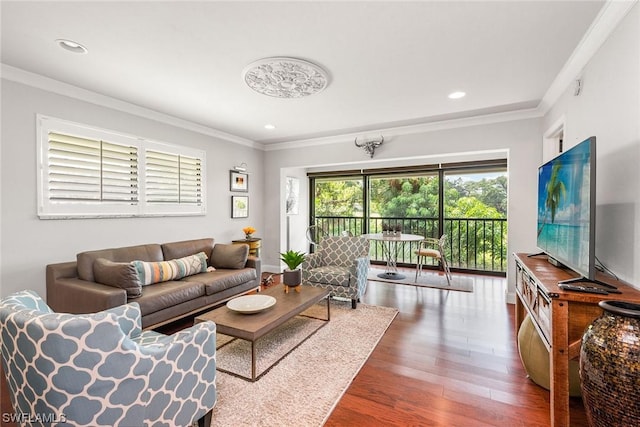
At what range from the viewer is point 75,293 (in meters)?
2.57

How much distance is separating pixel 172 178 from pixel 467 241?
17.6 feet

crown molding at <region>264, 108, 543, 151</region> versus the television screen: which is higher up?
crown molding at <region>264, 108, 543, 151</region>

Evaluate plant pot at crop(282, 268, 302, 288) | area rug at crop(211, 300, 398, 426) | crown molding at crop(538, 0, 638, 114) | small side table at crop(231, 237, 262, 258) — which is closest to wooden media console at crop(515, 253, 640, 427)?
area rug at crop(211, 300, 398, 426)

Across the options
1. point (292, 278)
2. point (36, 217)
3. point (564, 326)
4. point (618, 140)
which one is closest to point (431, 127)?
point (618, 140)

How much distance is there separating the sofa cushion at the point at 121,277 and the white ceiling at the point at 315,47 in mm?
1813

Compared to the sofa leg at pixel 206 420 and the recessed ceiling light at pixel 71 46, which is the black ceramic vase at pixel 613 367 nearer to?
the sofa leg at pixel 206 420

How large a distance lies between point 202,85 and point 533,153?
4.11m

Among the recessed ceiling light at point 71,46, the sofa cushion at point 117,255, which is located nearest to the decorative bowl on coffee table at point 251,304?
the sofa cushion at point 117,255

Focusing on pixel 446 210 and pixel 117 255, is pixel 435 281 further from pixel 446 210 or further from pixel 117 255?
pixel 117 255

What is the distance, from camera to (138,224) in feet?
12.1

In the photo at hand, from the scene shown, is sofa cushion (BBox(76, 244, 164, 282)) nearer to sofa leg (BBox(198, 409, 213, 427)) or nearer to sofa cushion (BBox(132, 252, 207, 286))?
sofa cushion (BBox(132, 252, 207, 286))

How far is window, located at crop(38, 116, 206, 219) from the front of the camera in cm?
293

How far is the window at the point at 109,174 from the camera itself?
2932 mm

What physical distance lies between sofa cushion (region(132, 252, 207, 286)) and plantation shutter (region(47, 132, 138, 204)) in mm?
963
